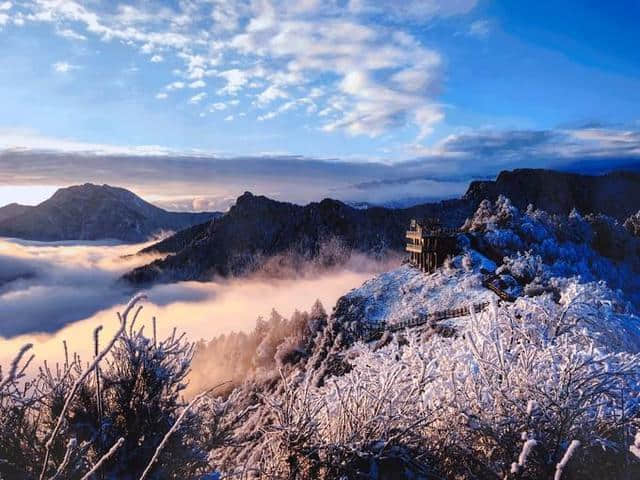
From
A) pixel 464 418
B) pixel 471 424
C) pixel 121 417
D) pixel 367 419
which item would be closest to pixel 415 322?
pixel 464 418

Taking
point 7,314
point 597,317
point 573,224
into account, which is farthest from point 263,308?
point 597,317

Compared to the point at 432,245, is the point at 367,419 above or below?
above

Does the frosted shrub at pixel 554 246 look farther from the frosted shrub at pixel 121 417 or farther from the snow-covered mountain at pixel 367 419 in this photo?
the frosted shrub at pixel 121 417

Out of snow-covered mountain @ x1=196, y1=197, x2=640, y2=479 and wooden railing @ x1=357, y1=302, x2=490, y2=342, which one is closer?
snow-covered mountain @ x1=196, y1=197, x2=640, y2=479

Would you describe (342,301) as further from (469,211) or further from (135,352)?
(469,211)

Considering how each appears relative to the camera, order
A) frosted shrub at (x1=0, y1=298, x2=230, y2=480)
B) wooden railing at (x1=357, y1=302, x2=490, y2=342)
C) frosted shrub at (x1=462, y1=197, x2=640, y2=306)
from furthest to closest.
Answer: frosted shrub at (x1=462, y1=197, x2=640, y2=306)
wooden railing at (x1=357, y1=302, x2=490, y2=342)
frosted shrub at (x1=0, y1=298, x2=230, y2=480)

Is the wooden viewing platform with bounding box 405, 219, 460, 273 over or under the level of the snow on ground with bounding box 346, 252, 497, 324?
over

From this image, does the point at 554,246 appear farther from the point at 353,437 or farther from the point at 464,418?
the point at 353,437

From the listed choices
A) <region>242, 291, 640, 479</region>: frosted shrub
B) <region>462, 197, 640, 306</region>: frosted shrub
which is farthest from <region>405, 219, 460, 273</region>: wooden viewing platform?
<region>242, 291, 640, 479</region>: frosted shrub

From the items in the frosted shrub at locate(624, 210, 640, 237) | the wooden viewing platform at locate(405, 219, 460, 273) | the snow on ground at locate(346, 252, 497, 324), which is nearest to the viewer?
the snow on ground at locate(346, 252, 497, 324)

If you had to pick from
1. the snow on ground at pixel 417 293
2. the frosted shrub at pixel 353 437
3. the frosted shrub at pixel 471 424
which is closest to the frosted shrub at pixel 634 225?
the snow on ground at pixel 417 293

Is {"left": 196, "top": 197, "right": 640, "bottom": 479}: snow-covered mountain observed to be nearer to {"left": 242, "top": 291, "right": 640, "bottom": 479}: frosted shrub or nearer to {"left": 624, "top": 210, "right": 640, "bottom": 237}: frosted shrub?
{"left": 242, "top": 291, "right": 640, "bottom": 479}: frosted shrub

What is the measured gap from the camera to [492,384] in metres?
5.30

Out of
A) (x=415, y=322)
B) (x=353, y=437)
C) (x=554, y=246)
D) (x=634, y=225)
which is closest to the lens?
(x=353, y=437)
